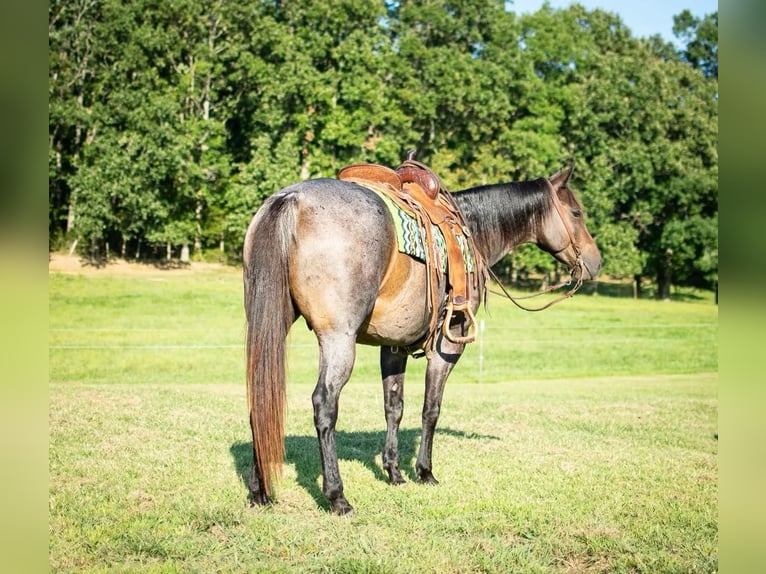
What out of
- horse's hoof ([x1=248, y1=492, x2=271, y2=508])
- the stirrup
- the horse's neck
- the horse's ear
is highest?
the horse's ear

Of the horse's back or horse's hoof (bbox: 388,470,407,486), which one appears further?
horse's hoof (bbox: 388,470,407,486)

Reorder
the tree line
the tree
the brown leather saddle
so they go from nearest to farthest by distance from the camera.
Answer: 1. the brown leather saddle
2. the tree line
3. the tree

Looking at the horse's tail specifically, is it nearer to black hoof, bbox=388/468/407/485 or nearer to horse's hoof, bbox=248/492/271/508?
horse's hoof, bbox=248/492/271/508

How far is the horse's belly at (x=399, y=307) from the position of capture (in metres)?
5.55

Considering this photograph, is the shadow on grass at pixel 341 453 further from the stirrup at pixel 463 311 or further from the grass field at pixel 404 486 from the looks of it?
the stirrup at pixel 463 311

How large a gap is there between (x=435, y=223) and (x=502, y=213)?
118 cm

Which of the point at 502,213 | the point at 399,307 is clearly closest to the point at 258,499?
the point at 399,307

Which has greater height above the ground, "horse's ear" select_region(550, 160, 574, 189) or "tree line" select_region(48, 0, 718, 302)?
"tree line" select_region(48, 0, 718, 302)

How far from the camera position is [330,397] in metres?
5.10

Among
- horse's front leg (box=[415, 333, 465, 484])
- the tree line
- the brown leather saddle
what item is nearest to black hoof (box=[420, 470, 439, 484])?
horse's front leg (box=[415, 333, 465, 484])

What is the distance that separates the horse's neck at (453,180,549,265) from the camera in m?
6.97

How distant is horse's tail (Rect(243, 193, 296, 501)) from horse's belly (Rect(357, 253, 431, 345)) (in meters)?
0.75
